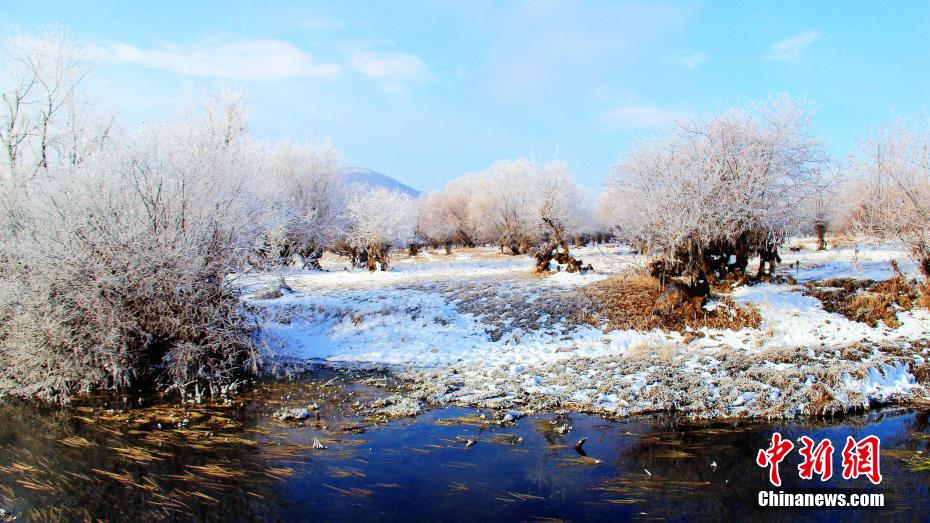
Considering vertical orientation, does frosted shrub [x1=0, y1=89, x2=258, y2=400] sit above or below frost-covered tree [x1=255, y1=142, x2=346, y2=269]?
below

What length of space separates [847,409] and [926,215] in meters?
10.0

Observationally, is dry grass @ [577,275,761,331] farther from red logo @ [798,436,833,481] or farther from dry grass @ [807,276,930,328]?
red logo @ [798,436,833,481]

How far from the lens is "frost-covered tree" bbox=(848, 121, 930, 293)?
16.6m

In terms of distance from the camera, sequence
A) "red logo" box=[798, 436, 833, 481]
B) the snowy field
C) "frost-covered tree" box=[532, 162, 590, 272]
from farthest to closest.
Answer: "frost-covered tree" box=[532, 162, 590, 272] < the snowy field < "red logo" box=[798, 436, 833, 481]

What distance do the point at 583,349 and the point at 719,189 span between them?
7.56m

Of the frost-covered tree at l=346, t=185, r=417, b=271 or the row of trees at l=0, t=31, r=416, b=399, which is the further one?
the frost-covered tree at l=346, t=185, r=417, b=271

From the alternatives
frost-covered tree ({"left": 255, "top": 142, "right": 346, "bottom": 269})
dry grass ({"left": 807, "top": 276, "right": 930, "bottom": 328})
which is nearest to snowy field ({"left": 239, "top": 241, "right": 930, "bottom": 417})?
dry grass ({"left": 807, "top": 276, "right": 930, "bottom": 328})

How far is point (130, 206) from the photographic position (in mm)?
12180

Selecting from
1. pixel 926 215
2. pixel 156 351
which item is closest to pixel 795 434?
pixel 926 215

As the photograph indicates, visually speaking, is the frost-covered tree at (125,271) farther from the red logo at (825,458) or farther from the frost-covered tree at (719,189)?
the frost-covered tree at (719,189)

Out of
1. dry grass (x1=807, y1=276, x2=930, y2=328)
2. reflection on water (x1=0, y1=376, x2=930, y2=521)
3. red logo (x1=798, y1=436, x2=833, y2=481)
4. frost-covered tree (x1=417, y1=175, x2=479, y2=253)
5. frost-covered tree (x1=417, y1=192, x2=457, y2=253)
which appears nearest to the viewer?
reflection on water (x1=0, y1=376, x2=930, y2=521)

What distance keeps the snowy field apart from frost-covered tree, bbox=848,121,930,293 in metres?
2.40

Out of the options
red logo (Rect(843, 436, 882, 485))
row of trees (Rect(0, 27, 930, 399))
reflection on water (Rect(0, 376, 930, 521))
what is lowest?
reflection on water (Rect(0, 376, 930, 521))

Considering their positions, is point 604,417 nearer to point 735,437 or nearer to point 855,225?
point 735,437
